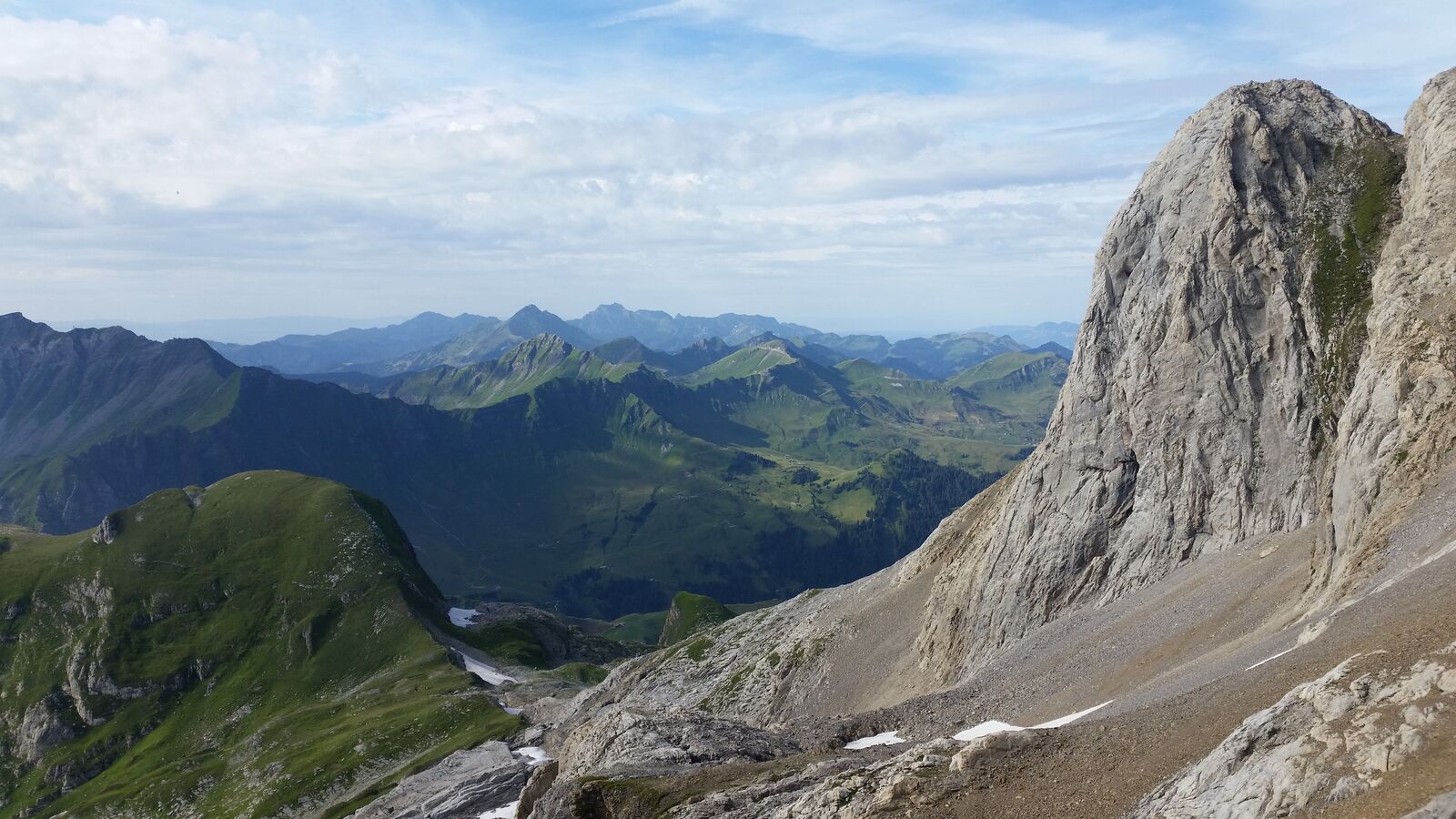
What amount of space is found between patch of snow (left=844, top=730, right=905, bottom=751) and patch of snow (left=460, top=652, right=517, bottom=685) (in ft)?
347

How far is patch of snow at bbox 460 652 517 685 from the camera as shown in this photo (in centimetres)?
15025

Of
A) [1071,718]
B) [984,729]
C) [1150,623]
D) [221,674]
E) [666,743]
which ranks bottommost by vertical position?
[221,674]

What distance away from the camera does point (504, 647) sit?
17662cm

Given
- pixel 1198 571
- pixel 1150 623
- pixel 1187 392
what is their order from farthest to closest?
1. pixel 1187 392
2. pixel 1198 571
3. pixel 1150 623

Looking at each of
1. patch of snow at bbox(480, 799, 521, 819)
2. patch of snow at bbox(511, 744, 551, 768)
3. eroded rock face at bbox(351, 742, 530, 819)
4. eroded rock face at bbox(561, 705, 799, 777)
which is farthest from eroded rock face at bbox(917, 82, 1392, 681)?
patch of snow at bbox(511, 744, 551, 768)

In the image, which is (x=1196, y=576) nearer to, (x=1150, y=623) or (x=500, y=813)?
(x=1150, y=623)

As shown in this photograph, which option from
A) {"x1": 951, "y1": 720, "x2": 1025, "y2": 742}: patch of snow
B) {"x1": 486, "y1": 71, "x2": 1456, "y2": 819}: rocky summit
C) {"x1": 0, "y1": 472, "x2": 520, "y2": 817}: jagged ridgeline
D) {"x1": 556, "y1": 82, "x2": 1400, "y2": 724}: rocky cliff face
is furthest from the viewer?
{"x1": 0, "y1": 472, "x2": 520, "y2": 817}: jagged ridgeline

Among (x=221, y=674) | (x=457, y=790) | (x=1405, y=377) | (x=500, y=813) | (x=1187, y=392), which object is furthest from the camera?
(x=221, y=674)

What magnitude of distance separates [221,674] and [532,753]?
10899 cm

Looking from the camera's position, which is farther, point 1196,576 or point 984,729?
point 1196,576

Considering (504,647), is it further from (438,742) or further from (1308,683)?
(1308,683)

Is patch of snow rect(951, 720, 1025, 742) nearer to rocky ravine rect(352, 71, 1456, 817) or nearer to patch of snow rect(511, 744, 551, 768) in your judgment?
rocky ravine rect(352, 71, 1456, 817)

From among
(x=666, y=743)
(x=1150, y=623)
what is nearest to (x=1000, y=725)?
(x=1150, y=623)

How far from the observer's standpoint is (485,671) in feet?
508
